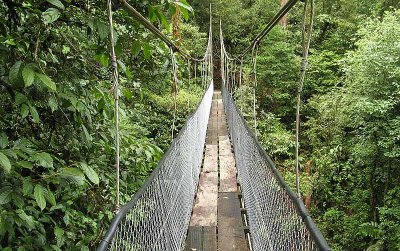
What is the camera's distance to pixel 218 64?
14602mm

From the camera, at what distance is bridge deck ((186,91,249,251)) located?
1.61 meters

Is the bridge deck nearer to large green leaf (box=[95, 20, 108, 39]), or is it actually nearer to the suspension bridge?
the suspension bridge

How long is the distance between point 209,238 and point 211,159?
5.12ft

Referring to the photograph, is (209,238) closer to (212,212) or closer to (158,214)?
(212,212)

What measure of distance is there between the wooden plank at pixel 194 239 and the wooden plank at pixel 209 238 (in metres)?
0.02

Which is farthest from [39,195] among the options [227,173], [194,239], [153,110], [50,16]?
[153,110]

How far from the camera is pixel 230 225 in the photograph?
70.0 inches

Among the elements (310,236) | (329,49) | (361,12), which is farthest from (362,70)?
(310,236)

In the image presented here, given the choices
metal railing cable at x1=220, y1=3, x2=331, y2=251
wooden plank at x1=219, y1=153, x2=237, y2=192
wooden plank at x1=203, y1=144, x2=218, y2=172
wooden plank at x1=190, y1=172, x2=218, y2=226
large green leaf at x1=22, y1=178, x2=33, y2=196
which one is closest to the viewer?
metal railing cable at x1=220, y1=3, x2=331, y2=251

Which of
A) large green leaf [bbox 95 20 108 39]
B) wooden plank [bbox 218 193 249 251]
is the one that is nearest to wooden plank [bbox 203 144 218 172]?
wooden plank [bbox 218 193 249 251]

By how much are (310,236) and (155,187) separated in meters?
0.56

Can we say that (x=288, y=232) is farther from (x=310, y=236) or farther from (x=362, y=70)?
(x=362, y=70)

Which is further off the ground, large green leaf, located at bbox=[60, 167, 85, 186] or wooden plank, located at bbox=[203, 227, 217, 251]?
large green leaf, located at bbox=[60, 167, 85, 186]

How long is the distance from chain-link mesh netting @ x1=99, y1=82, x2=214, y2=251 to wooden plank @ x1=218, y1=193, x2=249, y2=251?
188 millimetres
